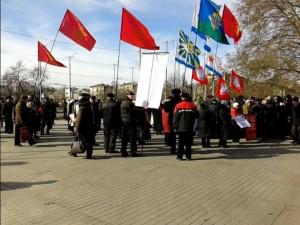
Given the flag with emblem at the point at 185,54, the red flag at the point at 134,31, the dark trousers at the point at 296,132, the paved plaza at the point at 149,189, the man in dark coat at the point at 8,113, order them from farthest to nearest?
the flag with emblem at the point at 185,54 → the man in dark coat at the point at 8,113 → the dark trousers at the point at 296,132 → the red flag at the point at 134,31 → the paved plaza at the point at 149,189

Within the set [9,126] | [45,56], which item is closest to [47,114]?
[9,126]

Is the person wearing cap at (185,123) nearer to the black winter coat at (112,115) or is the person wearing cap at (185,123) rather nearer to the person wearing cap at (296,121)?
the black winter coat at (112,115)

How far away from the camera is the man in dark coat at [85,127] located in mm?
10539

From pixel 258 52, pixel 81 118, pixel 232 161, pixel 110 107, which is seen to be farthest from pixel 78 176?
pixel 258 52

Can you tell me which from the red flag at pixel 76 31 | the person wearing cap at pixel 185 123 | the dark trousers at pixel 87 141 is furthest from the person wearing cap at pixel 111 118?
the red flag at pixel 76 31

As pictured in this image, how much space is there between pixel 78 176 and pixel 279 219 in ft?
13.5

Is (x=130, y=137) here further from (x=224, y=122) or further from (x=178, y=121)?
(x=224, y=122)

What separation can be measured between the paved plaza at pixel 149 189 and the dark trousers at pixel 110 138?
0.35 m

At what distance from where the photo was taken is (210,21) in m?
14.9

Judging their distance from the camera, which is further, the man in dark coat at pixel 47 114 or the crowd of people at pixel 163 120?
the man in dark coat at pixel 47 114

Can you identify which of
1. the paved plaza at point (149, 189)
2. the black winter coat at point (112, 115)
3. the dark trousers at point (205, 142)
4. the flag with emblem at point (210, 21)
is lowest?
the paved plaza at point (149, 189)

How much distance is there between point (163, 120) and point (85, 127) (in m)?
3.15

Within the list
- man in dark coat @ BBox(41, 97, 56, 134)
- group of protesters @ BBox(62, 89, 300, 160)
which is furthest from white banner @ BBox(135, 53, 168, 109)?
man in dark coat @ BBox(41, 97, 56, 134)

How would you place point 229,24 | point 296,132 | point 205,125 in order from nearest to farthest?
1. point 205,125
2. point 296,132
3. point 229,24
